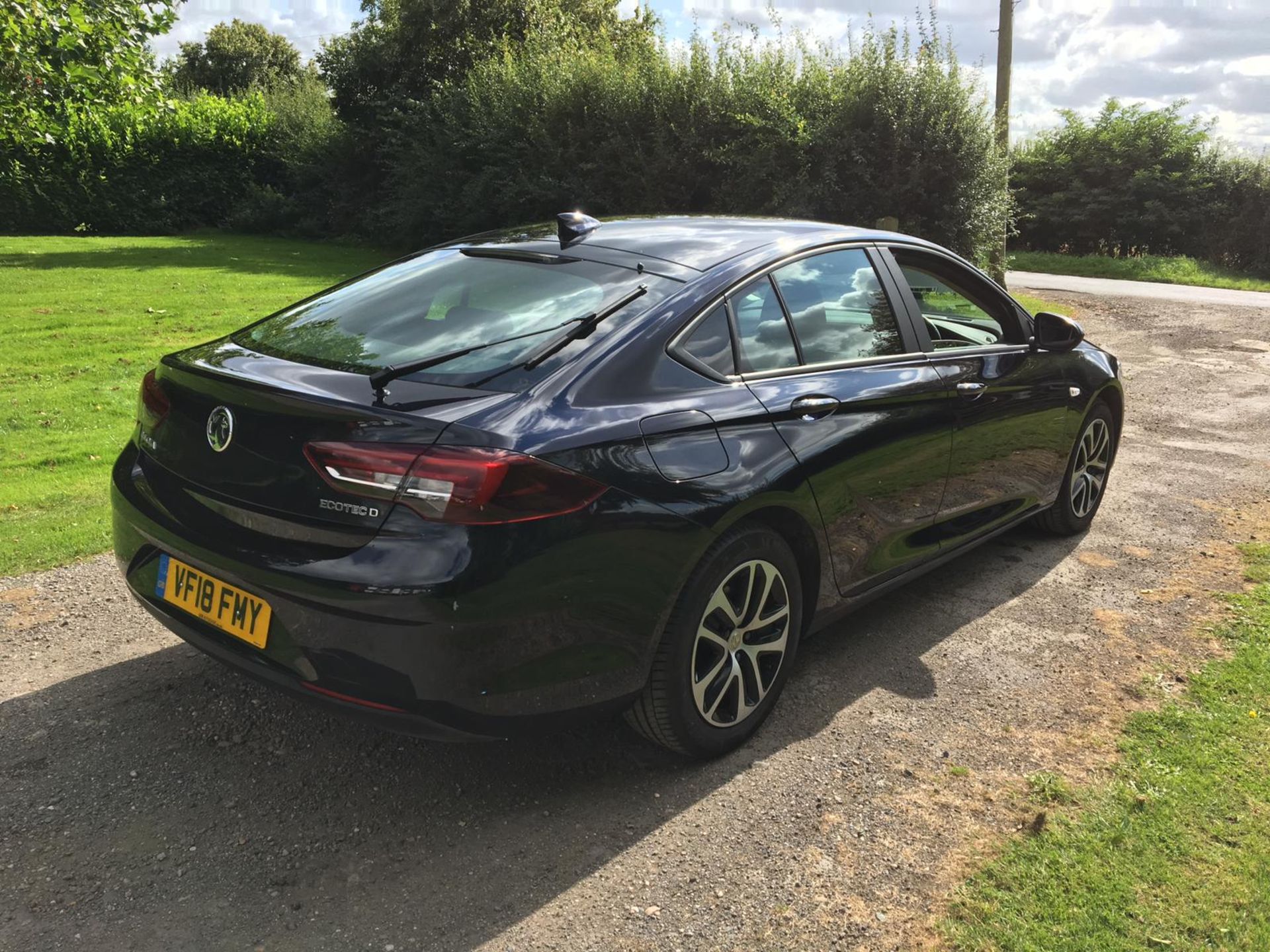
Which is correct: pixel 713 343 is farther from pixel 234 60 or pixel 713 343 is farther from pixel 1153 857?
pixel 234 60

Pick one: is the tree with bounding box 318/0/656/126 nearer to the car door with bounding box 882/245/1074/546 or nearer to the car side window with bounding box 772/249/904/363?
the car door with bounding box 882/245/1074/546

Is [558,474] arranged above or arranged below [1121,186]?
below

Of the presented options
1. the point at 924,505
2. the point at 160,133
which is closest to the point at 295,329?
the point at 924,505

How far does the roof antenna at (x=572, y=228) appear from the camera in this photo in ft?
11.4

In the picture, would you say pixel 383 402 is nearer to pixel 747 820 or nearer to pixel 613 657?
pixel 613 657

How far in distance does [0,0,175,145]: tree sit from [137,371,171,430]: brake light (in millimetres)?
9280

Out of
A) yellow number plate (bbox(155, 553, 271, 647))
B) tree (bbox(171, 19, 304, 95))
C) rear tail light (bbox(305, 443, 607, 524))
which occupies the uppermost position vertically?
tree (bbox(171, 19, 304, 95))

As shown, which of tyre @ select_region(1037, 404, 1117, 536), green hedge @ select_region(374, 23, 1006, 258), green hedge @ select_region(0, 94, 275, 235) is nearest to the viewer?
tyre @ select_region(1037, 404, 1117, 536)

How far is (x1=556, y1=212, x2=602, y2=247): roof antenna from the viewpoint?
3482 millimetres

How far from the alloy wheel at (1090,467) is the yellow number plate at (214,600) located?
4.07m

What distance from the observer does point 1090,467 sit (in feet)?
17.4

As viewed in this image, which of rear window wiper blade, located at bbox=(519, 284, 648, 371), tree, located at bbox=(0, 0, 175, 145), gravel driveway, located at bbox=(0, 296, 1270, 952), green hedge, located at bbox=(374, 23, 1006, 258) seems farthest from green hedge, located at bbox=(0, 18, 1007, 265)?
rear window wiper blade, located at bbox=(519, 284, 648, 371)

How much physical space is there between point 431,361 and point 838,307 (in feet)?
5.15

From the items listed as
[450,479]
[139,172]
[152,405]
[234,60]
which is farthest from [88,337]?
[234,60]
